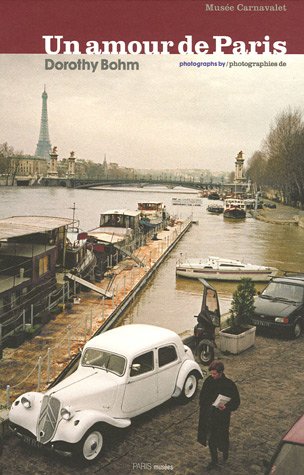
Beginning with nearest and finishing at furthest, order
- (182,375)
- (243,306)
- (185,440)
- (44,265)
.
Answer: (185,440), (182,375), (243,306), (44,265)

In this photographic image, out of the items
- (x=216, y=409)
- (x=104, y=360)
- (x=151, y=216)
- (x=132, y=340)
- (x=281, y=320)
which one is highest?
(x=132, y=340)

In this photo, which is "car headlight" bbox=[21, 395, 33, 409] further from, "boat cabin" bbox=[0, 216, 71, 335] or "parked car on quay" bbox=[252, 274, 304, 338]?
"parked car on quay" bbox=[252, 274, 304, 338]

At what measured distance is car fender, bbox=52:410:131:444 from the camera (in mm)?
6074

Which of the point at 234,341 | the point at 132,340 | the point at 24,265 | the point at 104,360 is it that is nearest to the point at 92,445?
the point at 104,360

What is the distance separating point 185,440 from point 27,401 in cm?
225

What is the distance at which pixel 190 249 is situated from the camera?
114 feet

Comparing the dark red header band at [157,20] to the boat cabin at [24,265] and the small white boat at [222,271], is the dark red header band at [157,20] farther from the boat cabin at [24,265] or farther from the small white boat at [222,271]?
the small white boat at [222,271]

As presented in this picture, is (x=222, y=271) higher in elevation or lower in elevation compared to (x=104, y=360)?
lower

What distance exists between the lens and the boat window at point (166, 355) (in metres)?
7.59

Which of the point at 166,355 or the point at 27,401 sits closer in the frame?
the point at 27,401

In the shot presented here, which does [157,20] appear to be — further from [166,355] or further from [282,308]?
[282,308]

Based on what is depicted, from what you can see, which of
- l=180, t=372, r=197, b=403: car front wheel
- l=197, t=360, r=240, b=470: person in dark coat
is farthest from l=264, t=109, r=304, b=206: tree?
l=197, t=360, r=240, b=470: person in dark coat

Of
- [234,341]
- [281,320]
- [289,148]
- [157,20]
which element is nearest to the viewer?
[157,20]

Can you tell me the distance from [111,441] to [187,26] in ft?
21.7
